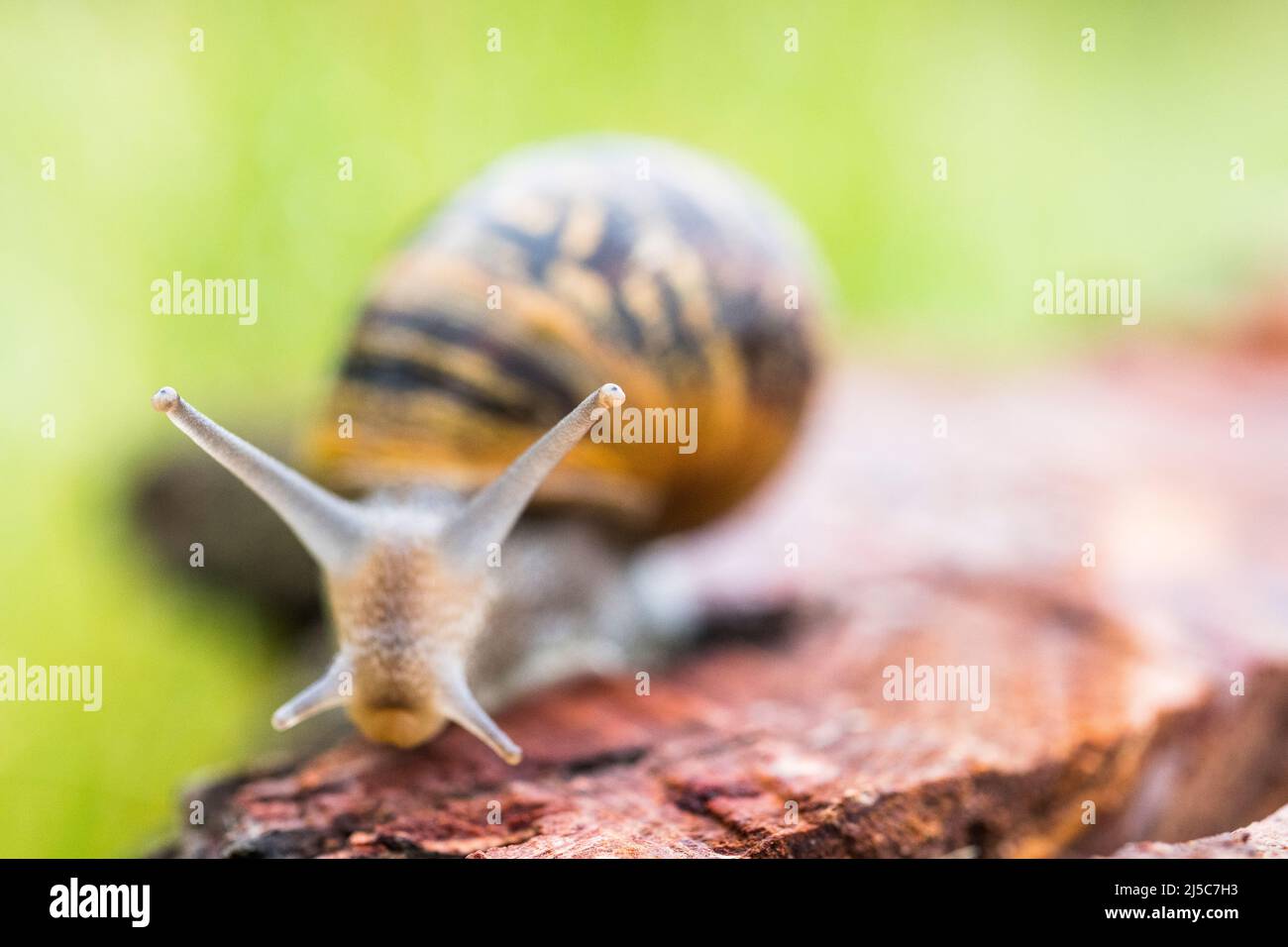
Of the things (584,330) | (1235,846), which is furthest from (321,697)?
(1235,846)

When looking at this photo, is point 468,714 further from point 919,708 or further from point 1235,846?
point 1235,846

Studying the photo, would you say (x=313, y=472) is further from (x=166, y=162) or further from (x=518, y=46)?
(x=518, y=46)

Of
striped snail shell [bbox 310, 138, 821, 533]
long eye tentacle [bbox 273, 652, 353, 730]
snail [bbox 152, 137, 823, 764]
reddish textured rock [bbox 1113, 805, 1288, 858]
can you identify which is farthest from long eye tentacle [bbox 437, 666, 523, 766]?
reddish textured rock [bbox 1113, 805, 1288, 858]

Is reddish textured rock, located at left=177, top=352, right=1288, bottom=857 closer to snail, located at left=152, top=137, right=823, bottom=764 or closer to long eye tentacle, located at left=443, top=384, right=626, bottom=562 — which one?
snail, located at left=152, top=137, right=823, bottom=764

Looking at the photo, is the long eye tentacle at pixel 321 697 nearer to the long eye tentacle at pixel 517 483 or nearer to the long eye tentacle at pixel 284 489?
the long eye tentacle at pixel 284 489

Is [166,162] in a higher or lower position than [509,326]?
higher

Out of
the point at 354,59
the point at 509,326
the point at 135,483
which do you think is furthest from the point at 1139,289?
the point at 135,483
